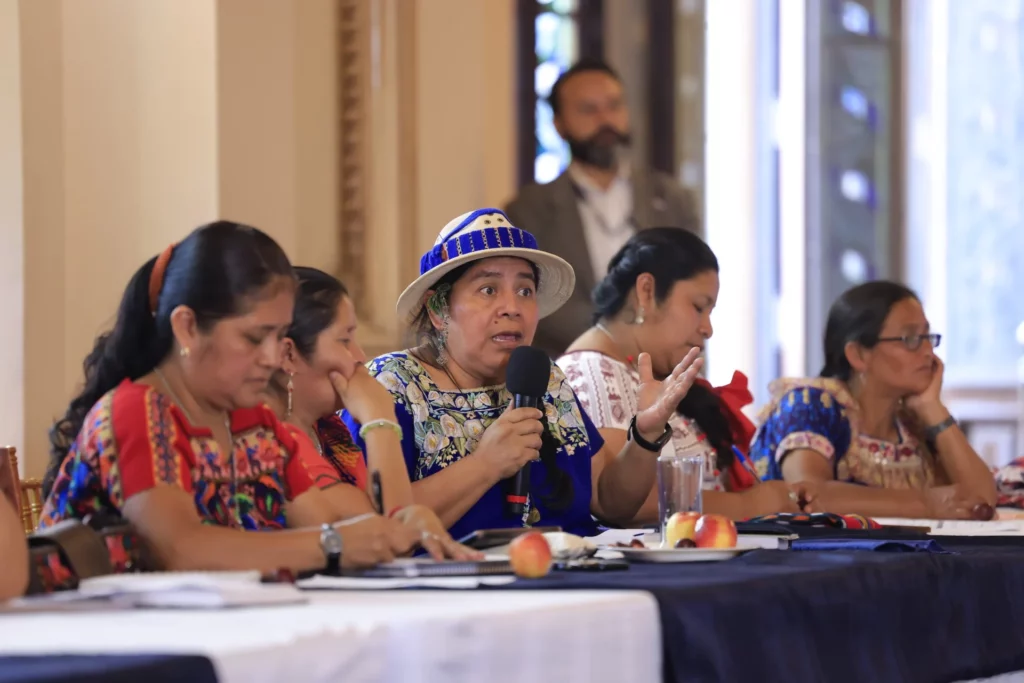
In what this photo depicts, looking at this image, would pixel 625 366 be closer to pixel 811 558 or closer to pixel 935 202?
pixel 811 558

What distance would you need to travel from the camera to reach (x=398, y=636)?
4.73ft

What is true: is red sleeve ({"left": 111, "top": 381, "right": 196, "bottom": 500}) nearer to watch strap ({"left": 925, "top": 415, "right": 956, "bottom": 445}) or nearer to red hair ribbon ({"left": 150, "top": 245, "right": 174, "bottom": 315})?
red hair ribbon ({"left": 150, "top": 245, "right": 174, "bottom": 315})

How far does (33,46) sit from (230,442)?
2.02m

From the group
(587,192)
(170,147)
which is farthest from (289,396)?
(587,192)

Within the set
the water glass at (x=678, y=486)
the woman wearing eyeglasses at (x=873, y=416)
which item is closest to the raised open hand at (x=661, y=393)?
the water glass at (x=678, y=486)

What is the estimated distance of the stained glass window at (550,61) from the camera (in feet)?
20.1

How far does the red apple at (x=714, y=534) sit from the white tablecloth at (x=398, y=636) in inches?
21.7

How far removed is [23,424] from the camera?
3756mm

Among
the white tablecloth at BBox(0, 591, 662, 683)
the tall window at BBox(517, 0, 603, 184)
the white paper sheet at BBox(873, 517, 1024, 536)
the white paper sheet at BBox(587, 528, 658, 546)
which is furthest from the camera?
the tall window at BBox(517, 0, 603, 184)

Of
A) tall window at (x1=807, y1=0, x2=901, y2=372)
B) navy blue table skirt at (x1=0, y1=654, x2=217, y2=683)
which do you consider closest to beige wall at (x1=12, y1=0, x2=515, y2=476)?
navy blue table skirt at (x1=0, y1=654, x2=217, y2=683)

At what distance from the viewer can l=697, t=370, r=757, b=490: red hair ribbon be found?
11.5 feet

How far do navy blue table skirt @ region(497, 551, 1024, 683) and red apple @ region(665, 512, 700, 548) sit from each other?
118 millimetres

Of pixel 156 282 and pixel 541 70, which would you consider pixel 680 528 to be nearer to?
pixel 156 282

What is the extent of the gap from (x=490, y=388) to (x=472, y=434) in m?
0.11
